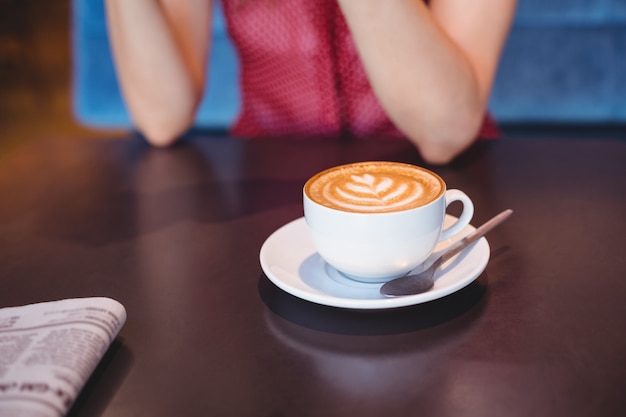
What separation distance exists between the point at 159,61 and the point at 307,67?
310 mm

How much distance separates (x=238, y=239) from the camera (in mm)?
762

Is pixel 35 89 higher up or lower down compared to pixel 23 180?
lower down

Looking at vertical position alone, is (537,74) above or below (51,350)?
below

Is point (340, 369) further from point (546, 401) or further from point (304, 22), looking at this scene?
point (304, 22)

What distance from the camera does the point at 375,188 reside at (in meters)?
0.63

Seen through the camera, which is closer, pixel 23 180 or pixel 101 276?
pixel 101 276

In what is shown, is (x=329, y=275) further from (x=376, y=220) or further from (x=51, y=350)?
(x=51, y=350)

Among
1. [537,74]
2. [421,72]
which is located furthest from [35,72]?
[421,72]

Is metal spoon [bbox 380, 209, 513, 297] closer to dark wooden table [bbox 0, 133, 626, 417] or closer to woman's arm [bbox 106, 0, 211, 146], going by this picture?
dark wooden table [bbox 0, 133, 626, 417]

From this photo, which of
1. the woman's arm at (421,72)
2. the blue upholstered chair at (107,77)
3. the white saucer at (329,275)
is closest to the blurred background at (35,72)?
the blue upholstered chair at (107,77)

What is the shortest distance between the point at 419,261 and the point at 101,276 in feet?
1.05

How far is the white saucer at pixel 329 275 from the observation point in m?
0.57

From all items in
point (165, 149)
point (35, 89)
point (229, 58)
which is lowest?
point (35, 89)

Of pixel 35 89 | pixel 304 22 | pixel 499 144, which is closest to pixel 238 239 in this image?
pixel 499 144
